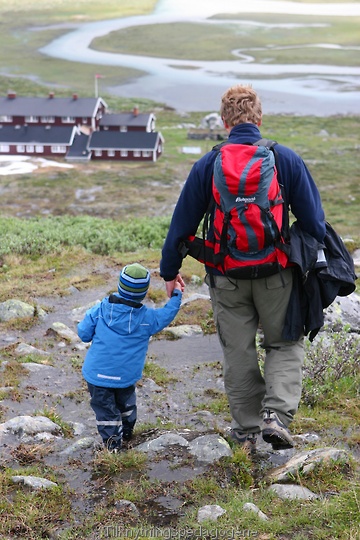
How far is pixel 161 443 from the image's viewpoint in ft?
18.6

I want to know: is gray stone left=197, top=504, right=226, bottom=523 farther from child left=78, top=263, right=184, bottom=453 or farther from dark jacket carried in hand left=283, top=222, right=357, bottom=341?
dark jacket carried in hand left=283, top=222, right=357, bottom=341

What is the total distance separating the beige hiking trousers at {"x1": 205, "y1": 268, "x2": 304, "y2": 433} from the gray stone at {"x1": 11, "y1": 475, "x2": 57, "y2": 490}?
1.52 meters

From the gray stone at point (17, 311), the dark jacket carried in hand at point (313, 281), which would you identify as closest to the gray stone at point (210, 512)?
the dark jacket carried in hand at point (313, 281)

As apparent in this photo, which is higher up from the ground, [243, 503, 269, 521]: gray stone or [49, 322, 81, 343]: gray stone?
[243, 503, 269, 521]: gray stone

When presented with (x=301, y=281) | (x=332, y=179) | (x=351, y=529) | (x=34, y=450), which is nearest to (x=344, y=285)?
(x=301, y=281)

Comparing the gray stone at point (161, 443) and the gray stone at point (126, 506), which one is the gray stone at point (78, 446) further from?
the gray stone at point (126, 506)

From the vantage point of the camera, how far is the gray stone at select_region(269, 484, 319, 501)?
4582mm

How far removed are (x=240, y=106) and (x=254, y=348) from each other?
6.02ft

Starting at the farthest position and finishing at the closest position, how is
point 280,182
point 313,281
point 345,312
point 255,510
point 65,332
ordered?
point 65,332
point 345,312
point 313,281
point 280,182
point 255,510

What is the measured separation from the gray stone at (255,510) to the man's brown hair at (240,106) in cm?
265

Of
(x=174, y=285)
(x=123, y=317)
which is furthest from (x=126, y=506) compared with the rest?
(x=174, y=285)

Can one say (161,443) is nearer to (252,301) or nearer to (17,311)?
(252,301)

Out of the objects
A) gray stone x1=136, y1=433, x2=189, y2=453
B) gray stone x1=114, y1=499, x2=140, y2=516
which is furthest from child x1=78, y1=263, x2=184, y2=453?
gray stone x1=114, y1=499, x2=140, y2=516

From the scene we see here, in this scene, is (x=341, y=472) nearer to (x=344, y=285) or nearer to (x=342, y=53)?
(x=344, y=285)
